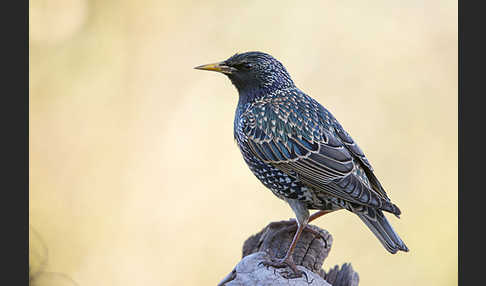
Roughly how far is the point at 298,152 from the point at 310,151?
89mm

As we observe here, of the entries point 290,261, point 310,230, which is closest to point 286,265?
point 290,261

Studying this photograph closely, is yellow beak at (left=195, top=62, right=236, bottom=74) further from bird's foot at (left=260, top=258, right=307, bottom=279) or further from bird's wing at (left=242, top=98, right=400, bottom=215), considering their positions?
bird's foot at (left=260, top=258, right=307, bottom=279)

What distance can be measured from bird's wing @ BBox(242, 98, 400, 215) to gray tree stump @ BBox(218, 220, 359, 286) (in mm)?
696

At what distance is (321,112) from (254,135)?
583 millimetres

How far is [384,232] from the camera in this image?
4.50 metres

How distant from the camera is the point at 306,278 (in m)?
4.69

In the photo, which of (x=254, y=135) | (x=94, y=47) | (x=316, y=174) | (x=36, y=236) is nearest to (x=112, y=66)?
(x=94, y=47)

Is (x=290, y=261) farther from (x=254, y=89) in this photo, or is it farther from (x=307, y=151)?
(x=254, y=89)

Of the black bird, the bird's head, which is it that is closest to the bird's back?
the black bird

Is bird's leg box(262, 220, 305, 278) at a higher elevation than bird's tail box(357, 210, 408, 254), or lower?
lower

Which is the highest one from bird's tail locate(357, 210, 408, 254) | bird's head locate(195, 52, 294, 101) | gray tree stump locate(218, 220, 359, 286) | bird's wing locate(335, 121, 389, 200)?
bird's head locate(195, 52, 294, 101)

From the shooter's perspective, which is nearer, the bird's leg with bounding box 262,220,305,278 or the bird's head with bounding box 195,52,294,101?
the bird's leg with bounding box 262,220,305,278

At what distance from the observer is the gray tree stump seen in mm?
4648

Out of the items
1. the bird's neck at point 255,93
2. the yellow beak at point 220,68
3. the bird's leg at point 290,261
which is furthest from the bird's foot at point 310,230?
the yellow beak at point 220,68
